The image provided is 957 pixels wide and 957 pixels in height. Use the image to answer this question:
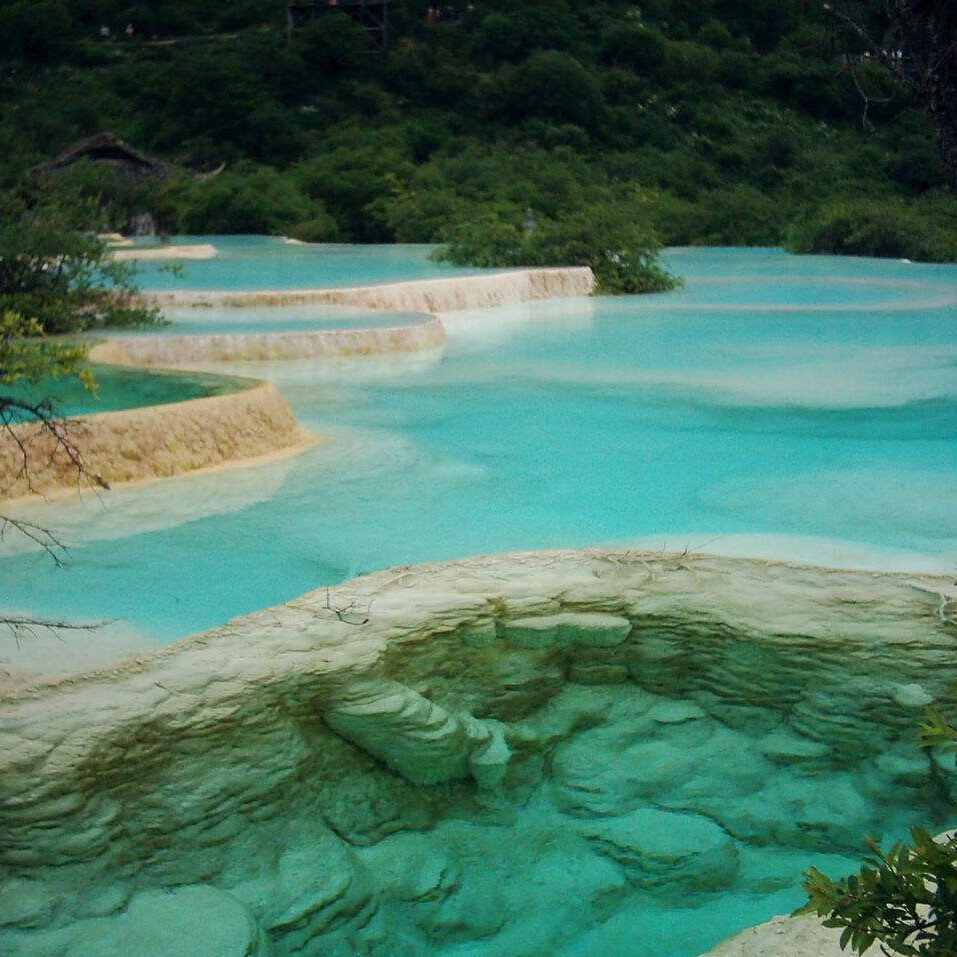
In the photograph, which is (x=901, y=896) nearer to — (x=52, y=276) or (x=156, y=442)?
(x=156, y=442)

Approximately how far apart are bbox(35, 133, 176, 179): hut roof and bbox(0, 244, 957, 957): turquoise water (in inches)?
595

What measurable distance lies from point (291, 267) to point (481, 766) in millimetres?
13925

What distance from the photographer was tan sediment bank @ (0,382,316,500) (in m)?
6.04

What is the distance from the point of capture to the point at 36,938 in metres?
2.89

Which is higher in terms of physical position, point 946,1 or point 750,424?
point 946,1

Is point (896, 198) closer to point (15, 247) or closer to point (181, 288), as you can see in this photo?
point (181, 288)

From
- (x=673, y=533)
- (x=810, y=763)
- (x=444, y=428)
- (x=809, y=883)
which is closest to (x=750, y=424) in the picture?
(x=444, y=428)

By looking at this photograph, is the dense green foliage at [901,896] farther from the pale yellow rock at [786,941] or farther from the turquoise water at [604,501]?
the turquoise water at [604,501]

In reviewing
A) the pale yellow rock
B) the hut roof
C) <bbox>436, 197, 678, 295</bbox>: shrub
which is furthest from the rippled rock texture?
the hut roof

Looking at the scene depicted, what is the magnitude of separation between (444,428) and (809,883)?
6451 mm

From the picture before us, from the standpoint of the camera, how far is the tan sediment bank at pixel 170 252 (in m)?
17.9

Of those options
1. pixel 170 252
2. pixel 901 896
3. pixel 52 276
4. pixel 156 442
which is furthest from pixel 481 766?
pixel 170 252

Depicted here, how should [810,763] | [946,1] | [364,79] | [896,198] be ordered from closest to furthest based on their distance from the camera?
[946,1] → [810,763] → [896,198] → [364,79]

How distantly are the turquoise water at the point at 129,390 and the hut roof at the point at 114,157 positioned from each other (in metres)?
18.3
